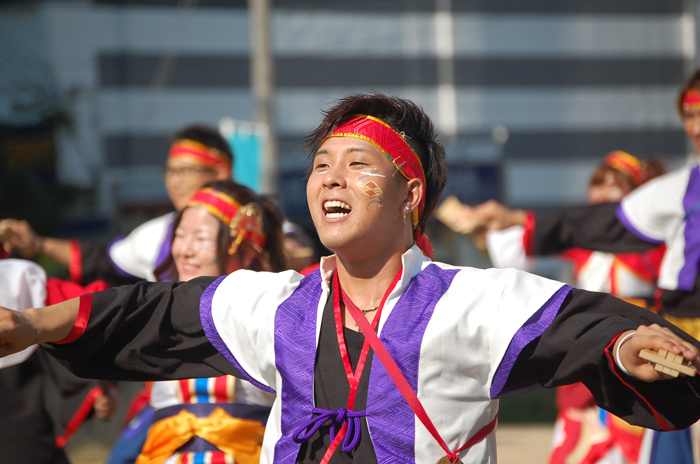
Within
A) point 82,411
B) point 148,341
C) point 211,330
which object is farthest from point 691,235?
point 82,411

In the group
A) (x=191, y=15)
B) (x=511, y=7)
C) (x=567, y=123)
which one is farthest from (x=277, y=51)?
(x=567, y=123)

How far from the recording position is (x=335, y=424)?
213cm

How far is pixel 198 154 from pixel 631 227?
254 centimetres

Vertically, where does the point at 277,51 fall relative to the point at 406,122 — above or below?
above

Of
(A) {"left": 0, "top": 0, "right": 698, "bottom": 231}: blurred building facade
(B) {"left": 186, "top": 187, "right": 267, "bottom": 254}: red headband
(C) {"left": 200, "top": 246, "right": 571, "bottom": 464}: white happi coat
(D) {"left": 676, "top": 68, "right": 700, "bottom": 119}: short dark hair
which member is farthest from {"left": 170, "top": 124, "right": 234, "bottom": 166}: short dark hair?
(A) {"left": 0, "top": 0, "right": 698, "bottom": 231}: blurred building facade

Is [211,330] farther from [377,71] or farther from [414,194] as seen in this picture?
[377,71]

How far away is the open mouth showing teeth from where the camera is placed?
7.26 feet

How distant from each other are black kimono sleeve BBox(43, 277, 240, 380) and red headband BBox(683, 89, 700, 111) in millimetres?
2331

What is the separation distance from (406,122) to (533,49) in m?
16.2

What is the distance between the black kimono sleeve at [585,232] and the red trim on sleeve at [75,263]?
2.51m

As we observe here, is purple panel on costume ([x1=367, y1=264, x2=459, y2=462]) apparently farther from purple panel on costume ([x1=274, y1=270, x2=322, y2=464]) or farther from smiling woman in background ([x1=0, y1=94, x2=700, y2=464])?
purple panel on costume ([x1=274, y1=270, x2=322, y2=464])

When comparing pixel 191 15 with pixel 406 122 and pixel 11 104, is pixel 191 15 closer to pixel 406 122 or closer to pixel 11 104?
pixel 11 104

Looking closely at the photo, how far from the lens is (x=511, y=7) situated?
17.4 meters

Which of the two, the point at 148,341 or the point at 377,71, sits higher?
the point at 377,71
